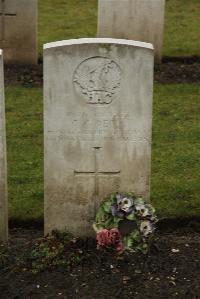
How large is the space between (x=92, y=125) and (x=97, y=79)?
13.0 inches

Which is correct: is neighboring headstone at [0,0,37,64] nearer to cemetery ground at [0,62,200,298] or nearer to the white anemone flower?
cemetery ground at [0,62,200,298]

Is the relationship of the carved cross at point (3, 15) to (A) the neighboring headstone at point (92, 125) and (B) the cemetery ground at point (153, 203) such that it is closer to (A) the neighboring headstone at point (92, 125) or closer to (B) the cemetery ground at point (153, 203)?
(B) the cemetery ground at point (153, 203)

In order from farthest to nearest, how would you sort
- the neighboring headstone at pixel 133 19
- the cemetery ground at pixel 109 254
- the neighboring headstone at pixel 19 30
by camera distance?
the neighboring headstone at pixel 133 19, the neighboring headstone at pixel 19 30, the cemetery ground at pixel 109 254

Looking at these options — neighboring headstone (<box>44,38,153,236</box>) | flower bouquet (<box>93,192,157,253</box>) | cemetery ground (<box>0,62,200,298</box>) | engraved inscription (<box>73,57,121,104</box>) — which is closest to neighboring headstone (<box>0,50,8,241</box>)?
cemetery ground (<box>0,62,200,298</box>)

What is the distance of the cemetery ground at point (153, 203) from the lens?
4.98 meters

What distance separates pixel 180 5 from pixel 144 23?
159 inches

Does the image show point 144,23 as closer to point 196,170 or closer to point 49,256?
point 196,170

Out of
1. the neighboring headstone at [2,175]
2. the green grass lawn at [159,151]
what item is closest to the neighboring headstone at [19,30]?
the green grass lawn at [159,151]

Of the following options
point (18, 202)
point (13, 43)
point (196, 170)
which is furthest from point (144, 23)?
point (18, 202)

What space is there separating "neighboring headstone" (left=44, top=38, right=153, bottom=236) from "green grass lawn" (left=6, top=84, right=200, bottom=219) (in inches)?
28.9

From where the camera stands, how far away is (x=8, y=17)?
1004 cm

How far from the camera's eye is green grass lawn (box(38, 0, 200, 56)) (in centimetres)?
1158

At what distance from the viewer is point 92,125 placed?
5.29 metres

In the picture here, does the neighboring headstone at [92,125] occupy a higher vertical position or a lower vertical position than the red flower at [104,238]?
higher
